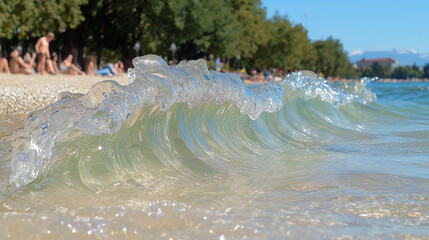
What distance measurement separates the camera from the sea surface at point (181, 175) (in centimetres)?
262

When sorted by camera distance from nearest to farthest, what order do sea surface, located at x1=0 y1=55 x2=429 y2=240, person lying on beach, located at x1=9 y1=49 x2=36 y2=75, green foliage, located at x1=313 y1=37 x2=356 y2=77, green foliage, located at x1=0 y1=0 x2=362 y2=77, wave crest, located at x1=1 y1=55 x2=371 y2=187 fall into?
sea surface, located at x1=0 y1=55 x2=429 y2=240 → wave crest, located at x1=1 y1=55 x2=371 y2=187 → person lying on beach, located at x1=9 y1=49 x2=36 y2=75 → green foliage, located at x1=0 y1=0 x2=362 y2=77 → green foliage, located at x1=313 y1=37 x2=356 y2=77

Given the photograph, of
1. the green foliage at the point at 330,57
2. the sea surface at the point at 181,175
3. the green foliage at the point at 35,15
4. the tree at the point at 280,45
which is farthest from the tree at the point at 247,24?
the green foliage at the point at 330,57

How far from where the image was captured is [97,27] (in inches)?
1446

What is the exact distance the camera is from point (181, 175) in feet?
12.6

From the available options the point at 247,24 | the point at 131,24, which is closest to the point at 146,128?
the point at 131,24

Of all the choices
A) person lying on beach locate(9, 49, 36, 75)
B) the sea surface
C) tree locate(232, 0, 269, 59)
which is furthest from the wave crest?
tree locate(232, 0, 269, 59)

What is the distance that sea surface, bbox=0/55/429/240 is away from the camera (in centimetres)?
262

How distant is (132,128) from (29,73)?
15.7 m

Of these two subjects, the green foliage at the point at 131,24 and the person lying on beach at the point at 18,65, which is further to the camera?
the green foliage at the point at 131,24

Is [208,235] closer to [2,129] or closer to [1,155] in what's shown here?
[1,155]

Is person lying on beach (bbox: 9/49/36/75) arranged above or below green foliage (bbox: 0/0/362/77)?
below

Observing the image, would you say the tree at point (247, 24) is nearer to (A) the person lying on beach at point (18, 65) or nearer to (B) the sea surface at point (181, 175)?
(A) the person lying on beach at point (18, 65)

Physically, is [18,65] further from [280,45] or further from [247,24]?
[280,45]

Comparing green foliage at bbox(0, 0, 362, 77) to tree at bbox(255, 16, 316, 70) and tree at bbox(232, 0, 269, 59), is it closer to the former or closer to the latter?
tree at bbox(232, 0, 269, 59)
